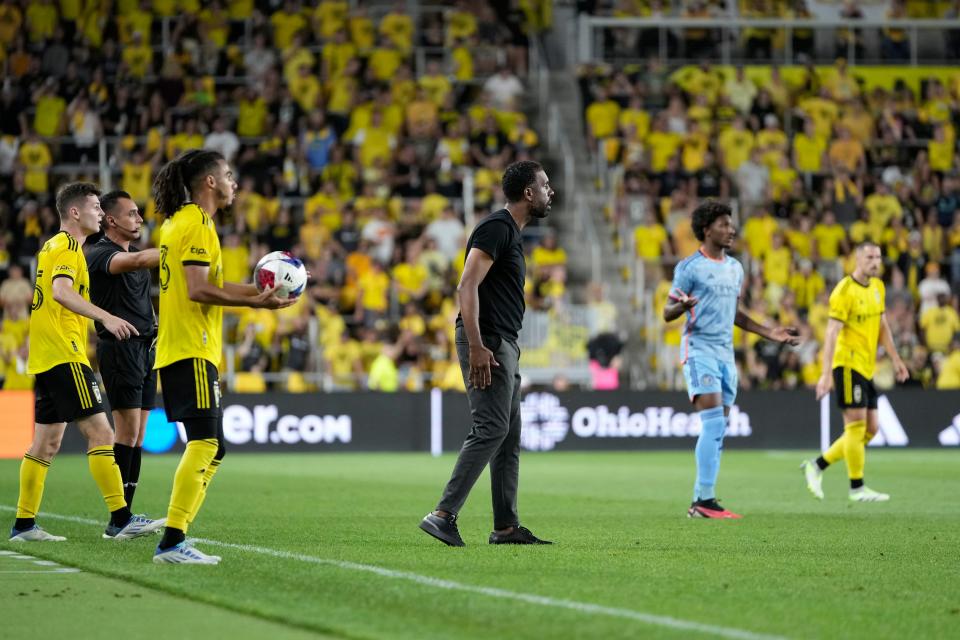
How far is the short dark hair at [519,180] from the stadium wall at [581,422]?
1533cm

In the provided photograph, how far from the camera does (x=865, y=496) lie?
49.8 ft

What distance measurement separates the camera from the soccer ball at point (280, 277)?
28.3 feet

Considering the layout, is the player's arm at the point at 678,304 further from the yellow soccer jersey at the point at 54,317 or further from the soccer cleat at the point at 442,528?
the yellow soccer jersey at the point at 54,317

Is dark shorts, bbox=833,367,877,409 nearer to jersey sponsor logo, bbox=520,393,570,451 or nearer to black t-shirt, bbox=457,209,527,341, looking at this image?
black t-shirt, bbox=457,209,527,341

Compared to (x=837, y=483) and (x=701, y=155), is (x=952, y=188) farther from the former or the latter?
(x=837, y=483)

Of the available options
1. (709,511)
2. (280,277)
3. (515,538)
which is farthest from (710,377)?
(280,277)

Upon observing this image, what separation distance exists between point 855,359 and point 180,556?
8387 mm

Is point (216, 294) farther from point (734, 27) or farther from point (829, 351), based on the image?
point (734, 27)

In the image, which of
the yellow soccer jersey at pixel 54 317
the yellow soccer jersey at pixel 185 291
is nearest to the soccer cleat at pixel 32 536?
the yellow soccer jersey at pixel 54 317

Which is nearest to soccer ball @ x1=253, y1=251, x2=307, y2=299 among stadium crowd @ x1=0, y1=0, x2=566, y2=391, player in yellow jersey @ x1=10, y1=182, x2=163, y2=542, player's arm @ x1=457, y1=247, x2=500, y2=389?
player's arm @ x1=457, y1=247, x2=500, y2=389

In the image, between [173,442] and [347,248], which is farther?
[347,248]

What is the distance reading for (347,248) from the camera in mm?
27750

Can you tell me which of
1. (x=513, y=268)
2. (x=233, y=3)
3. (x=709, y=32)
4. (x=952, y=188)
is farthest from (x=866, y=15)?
(x=513, y=268)

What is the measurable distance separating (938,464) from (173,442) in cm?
1140
